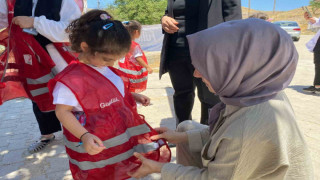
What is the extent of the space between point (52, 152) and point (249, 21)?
2377mm

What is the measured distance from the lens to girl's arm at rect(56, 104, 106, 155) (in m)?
1.38

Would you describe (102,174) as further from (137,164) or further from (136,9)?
(136,9)

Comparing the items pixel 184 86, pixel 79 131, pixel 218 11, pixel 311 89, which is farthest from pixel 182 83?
pixel 311 89

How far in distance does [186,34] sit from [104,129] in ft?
3.92

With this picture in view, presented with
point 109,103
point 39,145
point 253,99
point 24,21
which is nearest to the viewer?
point 253,99

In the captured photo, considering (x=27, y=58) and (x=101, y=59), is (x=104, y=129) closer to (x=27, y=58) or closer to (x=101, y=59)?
(x=101, y=59)

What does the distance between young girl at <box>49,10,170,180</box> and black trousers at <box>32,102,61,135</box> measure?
1.12 m

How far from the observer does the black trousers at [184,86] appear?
236cm

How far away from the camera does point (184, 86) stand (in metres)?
2.52

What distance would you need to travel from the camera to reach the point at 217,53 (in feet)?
3.86

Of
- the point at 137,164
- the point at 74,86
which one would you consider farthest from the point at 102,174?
the point at 74,86

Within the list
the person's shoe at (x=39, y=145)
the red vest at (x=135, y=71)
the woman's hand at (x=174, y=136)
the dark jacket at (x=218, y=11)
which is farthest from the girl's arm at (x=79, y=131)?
the red vest at (x=135, y=71)

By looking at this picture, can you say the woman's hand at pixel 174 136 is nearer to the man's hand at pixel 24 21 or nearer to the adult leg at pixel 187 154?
the adult leg at pixel 187 154

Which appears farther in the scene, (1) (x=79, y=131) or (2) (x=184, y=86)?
(2) (x=184, y=86)
